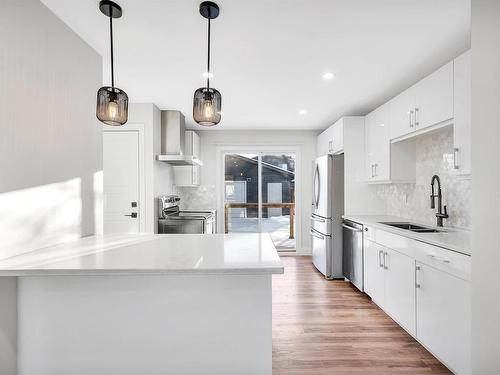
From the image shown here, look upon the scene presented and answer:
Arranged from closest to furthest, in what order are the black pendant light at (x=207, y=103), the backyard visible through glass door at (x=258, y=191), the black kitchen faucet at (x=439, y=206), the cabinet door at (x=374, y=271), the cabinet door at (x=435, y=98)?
the black pendant light at (x=207, y=103) < the cabinet door at (x=435, y=98) < the black kitchen faucet at (x=439, y=206) < the cabinet door at (x=374, y=271) < the backyard visible through glass door at (x=258, y=191)

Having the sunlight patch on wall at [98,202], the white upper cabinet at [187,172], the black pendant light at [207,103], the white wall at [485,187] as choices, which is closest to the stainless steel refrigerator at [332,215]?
the white upper cabinet at [187,172]

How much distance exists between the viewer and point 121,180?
3.73 meters

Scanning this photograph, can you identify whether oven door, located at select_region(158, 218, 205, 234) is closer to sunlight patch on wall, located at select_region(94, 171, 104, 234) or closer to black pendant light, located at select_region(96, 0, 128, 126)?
sunlight patch on wall, located at select_region(94, 171, 104, 234)

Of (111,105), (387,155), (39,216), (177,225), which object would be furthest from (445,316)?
(177,225)

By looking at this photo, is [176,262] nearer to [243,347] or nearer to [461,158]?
[243,347]

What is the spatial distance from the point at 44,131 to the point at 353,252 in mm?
3318

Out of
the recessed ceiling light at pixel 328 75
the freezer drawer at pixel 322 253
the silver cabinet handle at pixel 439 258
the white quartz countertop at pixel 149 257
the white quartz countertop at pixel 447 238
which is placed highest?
the recessed ceiling light at pixel 328 75

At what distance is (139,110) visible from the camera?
371 cm

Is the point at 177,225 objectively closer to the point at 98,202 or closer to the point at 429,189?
the point at 98,202

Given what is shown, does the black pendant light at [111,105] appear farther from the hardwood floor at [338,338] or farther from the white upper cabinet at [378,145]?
the white upper cabinet at [378,145]

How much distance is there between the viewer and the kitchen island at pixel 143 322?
4.91 ft

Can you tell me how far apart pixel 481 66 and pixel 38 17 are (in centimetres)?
242

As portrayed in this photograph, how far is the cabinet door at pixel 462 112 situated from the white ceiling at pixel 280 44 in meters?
0.21

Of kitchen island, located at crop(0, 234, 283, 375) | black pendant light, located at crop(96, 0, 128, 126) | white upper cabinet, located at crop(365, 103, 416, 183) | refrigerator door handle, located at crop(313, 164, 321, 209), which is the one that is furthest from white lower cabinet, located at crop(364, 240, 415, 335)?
black pendant light, located at crop(96, 0, 128, 126)
